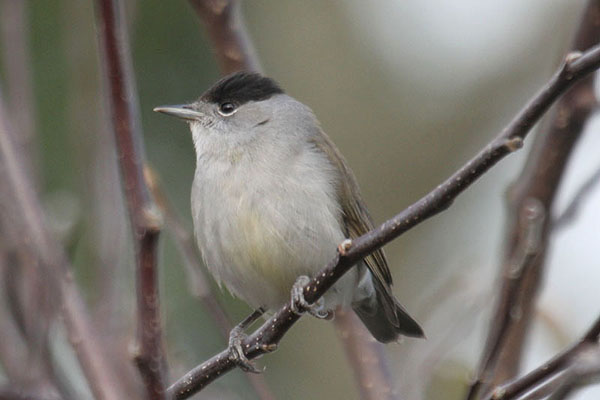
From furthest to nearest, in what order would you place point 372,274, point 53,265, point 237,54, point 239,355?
point 237,54
point 372,274
point 239,355
point 53,265

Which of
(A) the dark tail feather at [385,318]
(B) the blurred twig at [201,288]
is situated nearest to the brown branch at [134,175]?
(B) the blurred twig at [201,288]

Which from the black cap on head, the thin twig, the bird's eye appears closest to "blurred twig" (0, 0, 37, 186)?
the black cap on head

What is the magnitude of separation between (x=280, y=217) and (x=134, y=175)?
1.96 metres

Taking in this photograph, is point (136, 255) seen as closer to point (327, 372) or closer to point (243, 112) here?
point (243, 112)

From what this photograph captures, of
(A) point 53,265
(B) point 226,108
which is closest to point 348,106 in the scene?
(B) point 226,108

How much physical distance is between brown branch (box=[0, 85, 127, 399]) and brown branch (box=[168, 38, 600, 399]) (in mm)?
199

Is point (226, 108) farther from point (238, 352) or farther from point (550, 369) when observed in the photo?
point (550, 369)

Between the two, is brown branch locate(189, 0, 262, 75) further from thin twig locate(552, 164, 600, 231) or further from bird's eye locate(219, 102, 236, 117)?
thin twig locate(552, 164, 600, 231)

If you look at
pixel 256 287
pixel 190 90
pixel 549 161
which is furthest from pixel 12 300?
pixel 190 90

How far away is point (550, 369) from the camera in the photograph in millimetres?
2178

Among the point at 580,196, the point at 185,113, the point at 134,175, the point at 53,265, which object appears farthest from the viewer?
the point at 185,113

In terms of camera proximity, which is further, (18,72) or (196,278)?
(18,72)

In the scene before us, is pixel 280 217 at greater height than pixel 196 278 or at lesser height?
lesser

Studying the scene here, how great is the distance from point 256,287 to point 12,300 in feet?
5.38
